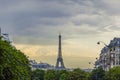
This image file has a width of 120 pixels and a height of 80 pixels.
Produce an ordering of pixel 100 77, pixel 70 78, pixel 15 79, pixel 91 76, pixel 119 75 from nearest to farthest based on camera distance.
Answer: pixel 15 79
pixel 119 75
pixel 100 77
pixel 91 76
pixel 70 78

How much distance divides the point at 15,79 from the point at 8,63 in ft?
6.13

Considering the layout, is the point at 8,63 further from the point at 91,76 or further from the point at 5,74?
the point at 91,76

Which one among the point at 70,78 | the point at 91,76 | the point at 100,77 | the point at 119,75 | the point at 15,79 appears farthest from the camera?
the point at 70,78

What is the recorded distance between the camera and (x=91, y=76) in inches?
7200

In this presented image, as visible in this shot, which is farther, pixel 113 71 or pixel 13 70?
pixel 113 71

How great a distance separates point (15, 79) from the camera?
49.0 metres

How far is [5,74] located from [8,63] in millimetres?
1156

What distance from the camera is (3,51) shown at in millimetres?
46750

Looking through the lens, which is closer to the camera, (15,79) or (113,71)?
(15,79)

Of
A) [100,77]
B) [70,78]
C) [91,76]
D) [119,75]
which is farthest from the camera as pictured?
[70,78]

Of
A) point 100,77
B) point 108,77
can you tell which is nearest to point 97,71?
point 100,77

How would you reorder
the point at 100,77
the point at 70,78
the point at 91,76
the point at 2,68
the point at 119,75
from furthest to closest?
the point at 70,78 → the point at 91,76 → the point at 100,77 → the point at 119,75 → the point at 2,68

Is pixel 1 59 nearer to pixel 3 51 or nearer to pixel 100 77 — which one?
pixel 3 51

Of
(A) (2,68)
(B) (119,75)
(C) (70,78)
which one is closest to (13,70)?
(A) (2,68)
